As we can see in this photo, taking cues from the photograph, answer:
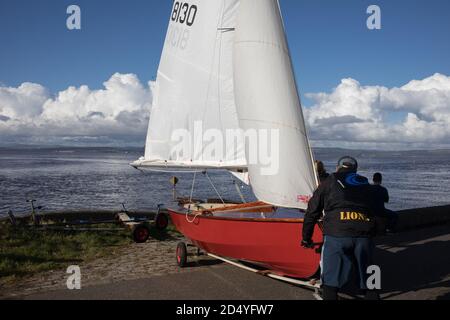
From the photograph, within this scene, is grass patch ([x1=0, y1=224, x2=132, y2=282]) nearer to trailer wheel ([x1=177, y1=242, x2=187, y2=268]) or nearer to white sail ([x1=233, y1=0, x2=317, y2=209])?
trailer wheel ([x1=177, y1=242, x2=187, y2=268])

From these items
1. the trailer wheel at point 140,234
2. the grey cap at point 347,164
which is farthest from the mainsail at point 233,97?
the trailer wheel at point 140,234

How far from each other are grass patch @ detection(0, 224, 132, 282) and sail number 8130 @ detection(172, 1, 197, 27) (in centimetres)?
519

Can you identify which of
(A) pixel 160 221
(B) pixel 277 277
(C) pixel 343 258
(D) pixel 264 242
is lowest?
(B) pixel 277 277

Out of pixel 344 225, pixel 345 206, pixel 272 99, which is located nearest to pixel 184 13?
pixel 272 99

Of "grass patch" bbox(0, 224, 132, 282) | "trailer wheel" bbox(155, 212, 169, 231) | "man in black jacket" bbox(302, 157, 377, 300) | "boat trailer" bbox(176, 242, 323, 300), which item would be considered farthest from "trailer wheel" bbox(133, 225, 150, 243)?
"man in black jacket" bbox(302, 157, 377, 300)

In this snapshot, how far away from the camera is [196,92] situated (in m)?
8.05

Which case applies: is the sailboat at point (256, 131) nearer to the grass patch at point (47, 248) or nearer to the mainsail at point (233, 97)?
the mainsail at point (233, 97)

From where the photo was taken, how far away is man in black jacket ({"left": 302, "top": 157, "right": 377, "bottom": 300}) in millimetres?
4191

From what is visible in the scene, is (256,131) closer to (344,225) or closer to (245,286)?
(344,225)

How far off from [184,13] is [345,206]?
20.2 ft

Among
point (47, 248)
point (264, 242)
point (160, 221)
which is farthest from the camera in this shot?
point (160, 221)

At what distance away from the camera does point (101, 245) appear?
8383mm
